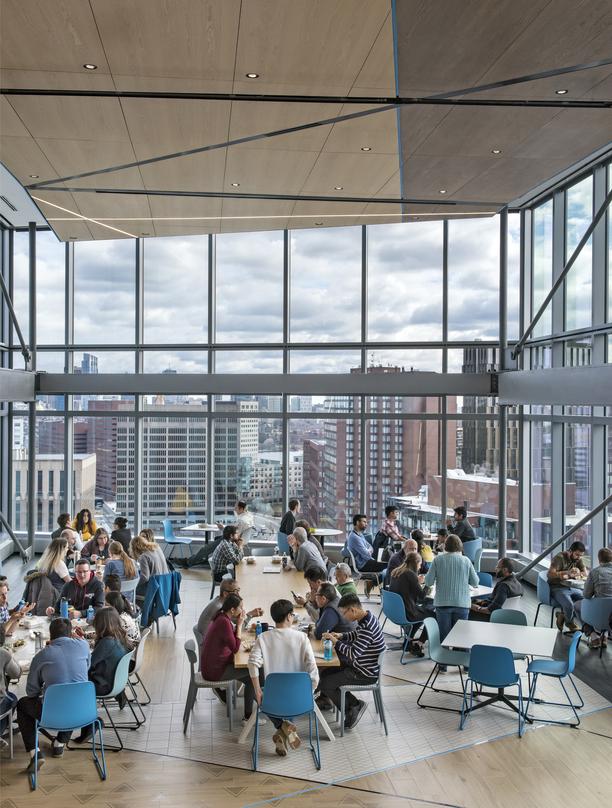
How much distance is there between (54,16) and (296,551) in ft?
23.0

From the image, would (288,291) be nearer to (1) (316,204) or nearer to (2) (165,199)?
(1) (316,204)

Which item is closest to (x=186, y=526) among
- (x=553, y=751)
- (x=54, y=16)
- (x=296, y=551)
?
(x=296, y=551)

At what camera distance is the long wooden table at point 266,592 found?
6547mm

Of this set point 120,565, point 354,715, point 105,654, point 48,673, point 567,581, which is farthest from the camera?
point 567,581

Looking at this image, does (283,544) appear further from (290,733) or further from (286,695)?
(286,695)

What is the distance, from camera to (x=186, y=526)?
1405 cm

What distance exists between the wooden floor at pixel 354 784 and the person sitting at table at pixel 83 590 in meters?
→ 2.02

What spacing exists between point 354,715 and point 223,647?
1404 mm

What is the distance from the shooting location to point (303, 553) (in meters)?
9.95

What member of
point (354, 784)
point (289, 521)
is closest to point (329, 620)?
point (354, 784)

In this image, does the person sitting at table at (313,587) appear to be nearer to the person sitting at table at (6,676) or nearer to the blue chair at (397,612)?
the blue chair at (397,612)

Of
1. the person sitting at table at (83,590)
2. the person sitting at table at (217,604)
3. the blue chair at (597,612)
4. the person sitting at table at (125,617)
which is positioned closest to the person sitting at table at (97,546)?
the person sitting at table at (83,590)

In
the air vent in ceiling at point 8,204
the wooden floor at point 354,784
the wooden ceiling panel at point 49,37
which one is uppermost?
the air vent in ceiling at point 8,204

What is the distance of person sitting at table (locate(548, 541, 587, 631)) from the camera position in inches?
364
